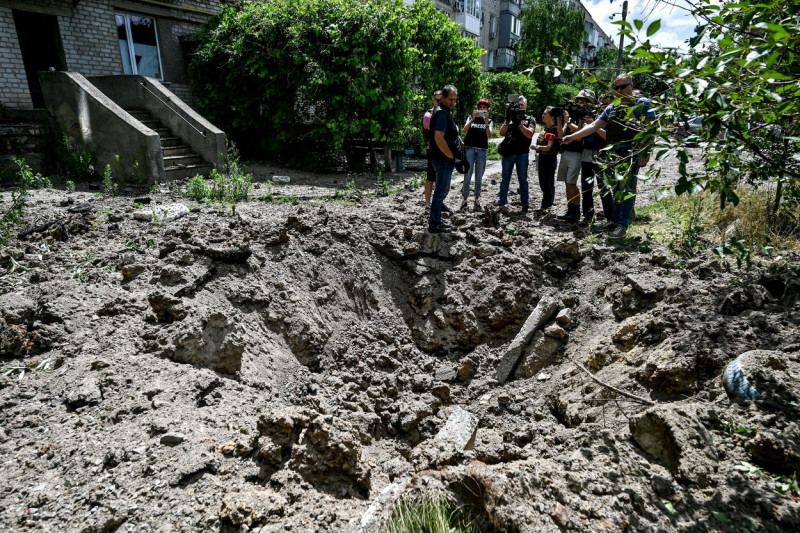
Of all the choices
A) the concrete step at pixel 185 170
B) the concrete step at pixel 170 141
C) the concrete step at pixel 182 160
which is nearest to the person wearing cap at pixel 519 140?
the concrete step at pixel 185 170

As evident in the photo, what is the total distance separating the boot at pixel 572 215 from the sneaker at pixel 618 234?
0.81 m

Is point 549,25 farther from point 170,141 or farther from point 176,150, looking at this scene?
point 176,150

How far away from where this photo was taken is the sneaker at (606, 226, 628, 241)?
5.27 metres

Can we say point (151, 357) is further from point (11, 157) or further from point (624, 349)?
point (11, 157)

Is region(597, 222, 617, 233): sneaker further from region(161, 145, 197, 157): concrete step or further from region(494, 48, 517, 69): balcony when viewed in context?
region(494, 48, 517, 69): balcony

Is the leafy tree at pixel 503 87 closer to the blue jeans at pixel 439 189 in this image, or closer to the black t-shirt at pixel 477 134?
the black t-shirt at pixel 477 134

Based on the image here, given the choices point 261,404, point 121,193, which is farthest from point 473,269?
point 121,193

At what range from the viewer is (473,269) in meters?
5.27

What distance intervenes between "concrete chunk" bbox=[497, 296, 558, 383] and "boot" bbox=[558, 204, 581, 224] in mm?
2048

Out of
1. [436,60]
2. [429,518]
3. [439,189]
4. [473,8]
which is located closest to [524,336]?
[439,189]

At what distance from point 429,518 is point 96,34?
13123 millimetres

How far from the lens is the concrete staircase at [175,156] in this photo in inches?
370

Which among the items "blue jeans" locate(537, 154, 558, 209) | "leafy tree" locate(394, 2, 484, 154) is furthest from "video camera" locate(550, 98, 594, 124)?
"leafy tree" locate(394, 2, 484, 154)

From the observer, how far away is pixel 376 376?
4395 millimetres
